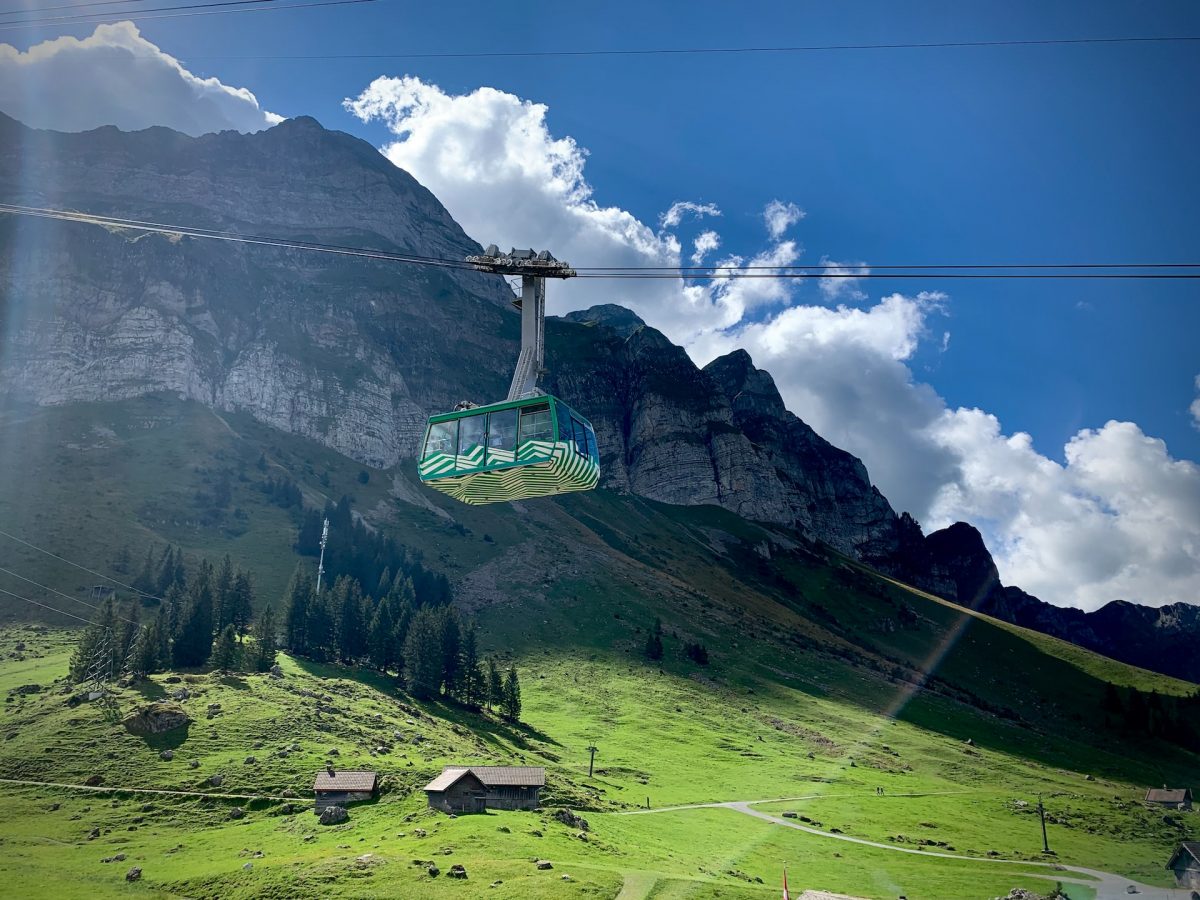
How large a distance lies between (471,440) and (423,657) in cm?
9601

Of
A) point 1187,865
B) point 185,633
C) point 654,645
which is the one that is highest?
point 185,633

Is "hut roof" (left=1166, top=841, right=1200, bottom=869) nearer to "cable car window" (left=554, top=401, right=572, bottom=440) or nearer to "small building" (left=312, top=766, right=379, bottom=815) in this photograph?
"small building" (left=312, top=766, right=379, bottom=815)

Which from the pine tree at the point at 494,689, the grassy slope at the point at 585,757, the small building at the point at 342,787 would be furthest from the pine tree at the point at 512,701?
the small building at the point at 342,787

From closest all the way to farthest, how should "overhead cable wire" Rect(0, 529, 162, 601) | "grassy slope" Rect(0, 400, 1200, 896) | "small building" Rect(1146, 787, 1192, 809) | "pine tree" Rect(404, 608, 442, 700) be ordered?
"grassy slope" Rect(0, 400, 1200, 896) → "small building" Rect(1146, 787, 1192, 809) → "pine tree" Rect(404, 608, 442, 700) → "overhead cable wire" Rect(0, 529, 162, 601)

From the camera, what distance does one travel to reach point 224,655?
10769 cm

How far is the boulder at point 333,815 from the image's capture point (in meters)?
69.8

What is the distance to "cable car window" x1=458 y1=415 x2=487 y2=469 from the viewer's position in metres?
37.7

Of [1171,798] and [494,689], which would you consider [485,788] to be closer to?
[494,689]

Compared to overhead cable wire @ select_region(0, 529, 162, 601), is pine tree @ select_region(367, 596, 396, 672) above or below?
below

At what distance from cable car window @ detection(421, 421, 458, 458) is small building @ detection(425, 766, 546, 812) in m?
44.9

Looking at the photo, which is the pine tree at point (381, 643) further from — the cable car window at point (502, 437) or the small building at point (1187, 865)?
the cable car window at point (502, 437)

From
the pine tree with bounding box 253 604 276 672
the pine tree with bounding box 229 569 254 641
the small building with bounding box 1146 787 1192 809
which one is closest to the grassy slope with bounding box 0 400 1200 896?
the small building with bounding box 1146 787 1192 809

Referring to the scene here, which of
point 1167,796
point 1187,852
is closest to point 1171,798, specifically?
point 1167,796

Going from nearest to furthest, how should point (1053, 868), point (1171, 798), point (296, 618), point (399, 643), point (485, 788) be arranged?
point (485, 788)
point (1053, 868)
point (1171, 798)
point (296, 618)
point (399, 643)
